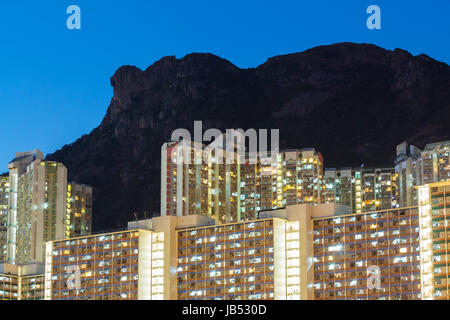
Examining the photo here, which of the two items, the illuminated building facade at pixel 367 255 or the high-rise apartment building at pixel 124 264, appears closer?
Answer: the illuminated building facade at pixel 367 255

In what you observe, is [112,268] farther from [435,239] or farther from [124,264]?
[435,239]

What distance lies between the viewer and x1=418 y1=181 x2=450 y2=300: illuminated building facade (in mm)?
146000

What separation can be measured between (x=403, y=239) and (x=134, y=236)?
63.0 metres

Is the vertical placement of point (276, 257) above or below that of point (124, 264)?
above

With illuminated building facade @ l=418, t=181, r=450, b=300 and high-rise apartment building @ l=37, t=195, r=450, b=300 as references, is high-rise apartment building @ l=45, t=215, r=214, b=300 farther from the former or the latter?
illuminated building facade @ l=418, t=181, r=450, b=300

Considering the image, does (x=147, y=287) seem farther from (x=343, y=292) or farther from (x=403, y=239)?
(x=403, y=239)

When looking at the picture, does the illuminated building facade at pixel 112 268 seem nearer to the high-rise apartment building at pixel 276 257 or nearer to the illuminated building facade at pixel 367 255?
the high-rise apartment building at pixel 276 257

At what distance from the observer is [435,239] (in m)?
151

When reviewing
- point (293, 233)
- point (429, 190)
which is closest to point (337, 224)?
point (293, 233)

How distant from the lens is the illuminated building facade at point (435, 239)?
479ft

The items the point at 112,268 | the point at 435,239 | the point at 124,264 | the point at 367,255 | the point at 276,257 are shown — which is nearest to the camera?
the point at 435,239

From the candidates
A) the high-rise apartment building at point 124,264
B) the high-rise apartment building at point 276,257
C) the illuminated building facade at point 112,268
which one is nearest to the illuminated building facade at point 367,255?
the high-rise apartment building at point 276,257

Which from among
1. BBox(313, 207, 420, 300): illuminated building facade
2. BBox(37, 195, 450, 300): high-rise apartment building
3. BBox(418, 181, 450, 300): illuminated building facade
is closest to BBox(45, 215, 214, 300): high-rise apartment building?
BBox(37, 195, 450, 300): high-rise apartment building

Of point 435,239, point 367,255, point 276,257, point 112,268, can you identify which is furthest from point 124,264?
point 435,239
